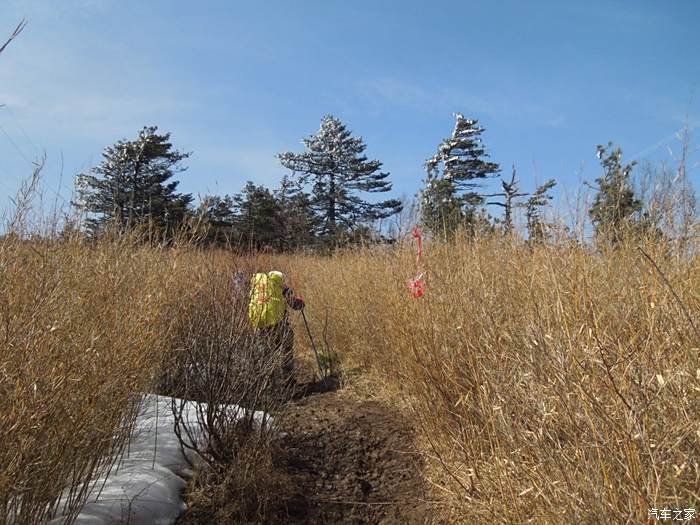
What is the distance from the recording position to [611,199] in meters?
3.23

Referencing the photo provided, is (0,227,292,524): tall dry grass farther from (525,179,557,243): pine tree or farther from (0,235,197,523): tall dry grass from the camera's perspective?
(525,179,557,243): pine tree

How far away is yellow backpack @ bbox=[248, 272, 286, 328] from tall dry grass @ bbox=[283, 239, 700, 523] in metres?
1.35

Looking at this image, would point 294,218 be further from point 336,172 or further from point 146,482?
point 146,482

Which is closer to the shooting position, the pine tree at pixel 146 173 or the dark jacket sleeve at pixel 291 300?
the dark jacket sleeve at pixel 291 300

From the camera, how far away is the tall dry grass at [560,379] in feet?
4.19

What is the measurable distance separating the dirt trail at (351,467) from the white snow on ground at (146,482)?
21.6 inches

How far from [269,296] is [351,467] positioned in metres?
1.74

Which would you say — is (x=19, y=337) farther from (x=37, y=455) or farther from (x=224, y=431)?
(x=224, y=431)

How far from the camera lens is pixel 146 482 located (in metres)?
2.57

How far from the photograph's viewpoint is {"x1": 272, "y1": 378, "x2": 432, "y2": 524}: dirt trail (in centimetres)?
275

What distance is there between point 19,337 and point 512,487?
6.38 feet

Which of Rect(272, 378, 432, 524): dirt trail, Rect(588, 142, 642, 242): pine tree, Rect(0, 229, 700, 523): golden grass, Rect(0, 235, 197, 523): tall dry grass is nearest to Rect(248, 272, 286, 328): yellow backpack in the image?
Rect(0, 229, 700, 523): golden grass

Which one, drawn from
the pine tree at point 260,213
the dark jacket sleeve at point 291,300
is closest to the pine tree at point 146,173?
the pine tree at point 260,213

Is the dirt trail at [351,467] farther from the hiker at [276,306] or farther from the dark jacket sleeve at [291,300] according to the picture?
the dark jacket sleeve at [291,300]
